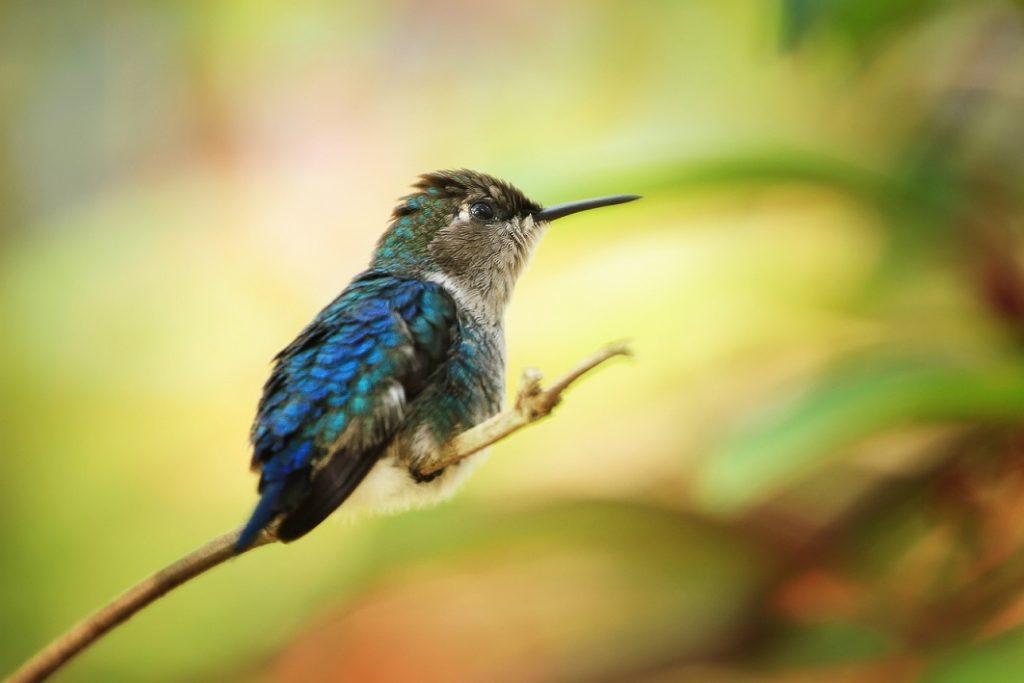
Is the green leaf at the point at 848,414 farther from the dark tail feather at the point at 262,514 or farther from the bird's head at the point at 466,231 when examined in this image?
the dark tail feather at the point at 262,514

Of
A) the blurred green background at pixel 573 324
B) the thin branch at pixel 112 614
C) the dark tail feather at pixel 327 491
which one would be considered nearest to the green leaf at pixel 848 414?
the blurred green background at pixel 573 324

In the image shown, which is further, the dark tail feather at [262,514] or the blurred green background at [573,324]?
the blurred green background at [573,324]

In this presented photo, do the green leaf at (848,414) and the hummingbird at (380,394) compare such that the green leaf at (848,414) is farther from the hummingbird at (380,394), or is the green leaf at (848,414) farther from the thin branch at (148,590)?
the thin branch at (148,590)

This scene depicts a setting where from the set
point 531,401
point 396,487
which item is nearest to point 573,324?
point 396,487

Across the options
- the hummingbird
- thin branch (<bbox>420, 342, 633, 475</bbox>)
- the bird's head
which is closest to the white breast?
the hummingbird

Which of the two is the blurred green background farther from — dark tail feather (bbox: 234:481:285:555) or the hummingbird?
dark tail feather (bbox: 234:481:285:555)

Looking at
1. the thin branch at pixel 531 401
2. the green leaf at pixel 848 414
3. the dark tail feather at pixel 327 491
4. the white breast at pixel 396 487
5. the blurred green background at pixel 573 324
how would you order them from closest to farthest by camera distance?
the thin branch at pixel 531 401 < the dark tail feather at pixel 327 491 < the white breast at pixel 396 487 < the green leaf at pixel 848 414 < the blurred green background at pixel 573 324

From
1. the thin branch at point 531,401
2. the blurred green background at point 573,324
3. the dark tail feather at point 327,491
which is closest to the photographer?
the thin branch at point 531,401

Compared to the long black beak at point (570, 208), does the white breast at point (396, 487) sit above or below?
below
